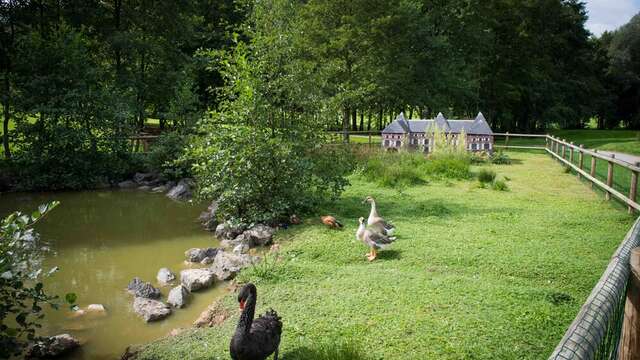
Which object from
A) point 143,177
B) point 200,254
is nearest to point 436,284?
point 200,254

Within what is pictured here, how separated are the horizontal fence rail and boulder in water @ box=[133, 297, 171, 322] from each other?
19.8ft

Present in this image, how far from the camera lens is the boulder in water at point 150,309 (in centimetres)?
702

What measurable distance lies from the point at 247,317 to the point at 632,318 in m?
3.48

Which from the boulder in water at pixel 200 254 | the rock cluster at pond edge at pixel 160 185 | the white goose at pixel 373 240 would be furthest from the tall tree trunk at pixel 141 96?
the white goose at pixel 373 240

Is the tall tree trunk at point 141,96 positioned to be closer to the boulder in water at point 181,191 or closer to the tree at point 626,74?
the boulder in water at point 181,191

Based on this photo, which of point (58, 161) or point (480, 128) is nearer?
point (58, 161)

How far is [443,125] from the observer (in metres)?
23.9

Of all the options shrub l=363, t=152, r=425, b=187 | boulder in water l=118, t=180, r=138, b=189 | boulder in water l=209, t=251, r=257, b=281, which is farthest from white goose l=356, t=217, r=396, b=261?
boulder in water l=118, t=180, r=138, b=189

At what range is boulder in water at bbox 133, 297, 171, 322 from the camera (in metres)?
7.02

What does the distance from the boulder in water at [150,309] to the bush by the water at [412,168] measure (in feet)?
32.3

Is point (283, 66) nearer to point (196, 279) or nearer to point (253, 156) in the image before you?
point (253, 156)

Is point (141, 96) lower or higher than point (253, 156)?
higher

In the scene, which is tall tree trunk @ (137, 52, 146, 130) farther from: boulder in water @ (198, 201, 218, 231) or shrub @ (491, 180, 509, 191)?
shrub @ (491, 180, 509, 191)

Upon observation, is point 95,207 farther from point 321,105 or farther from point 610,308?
point 610,308
